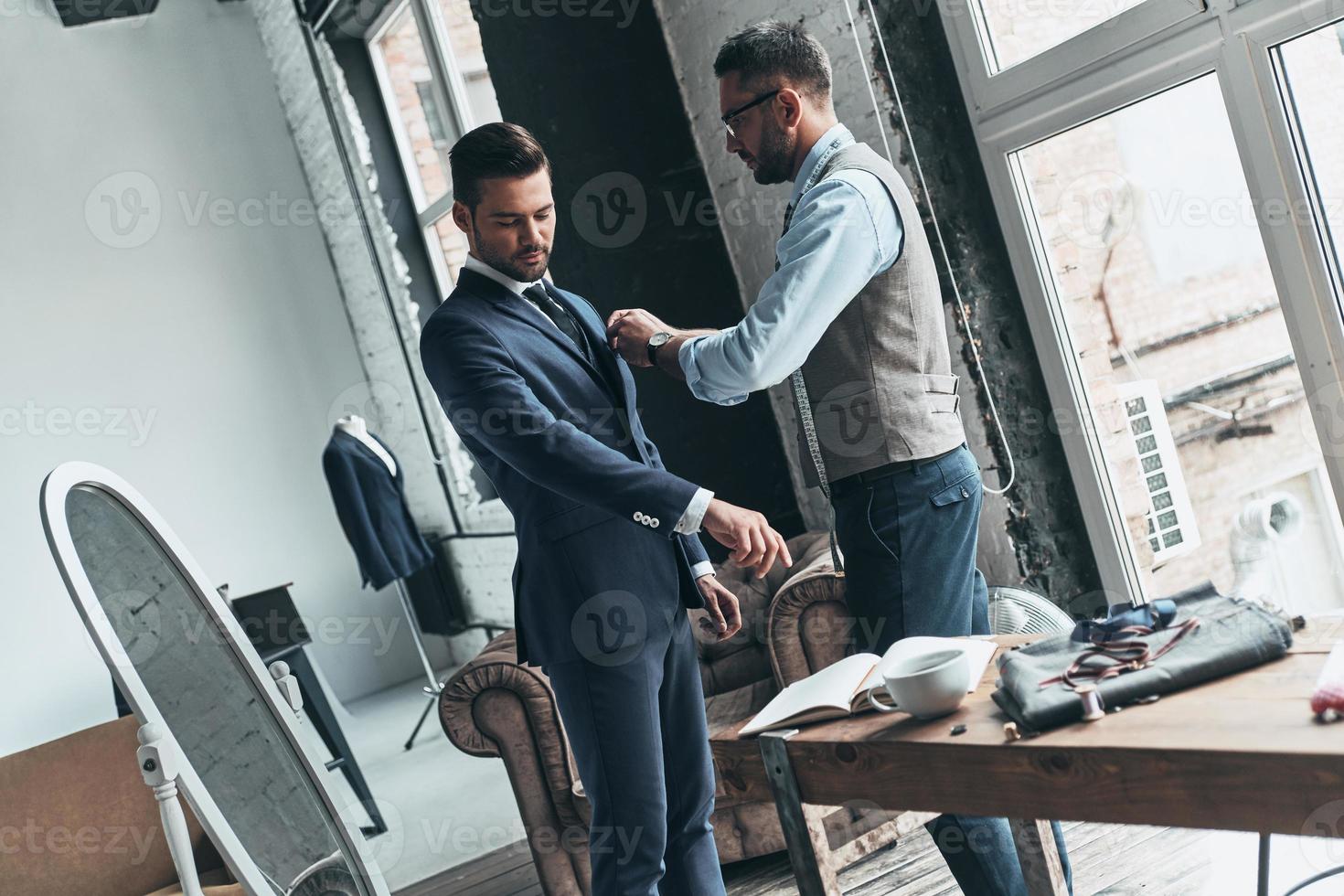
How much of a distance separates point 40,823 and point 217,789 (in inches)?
32.1

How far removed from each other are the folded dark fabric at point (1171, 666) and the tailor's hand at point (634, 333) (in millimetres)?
870

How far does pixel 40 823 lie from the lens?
7.64 feet

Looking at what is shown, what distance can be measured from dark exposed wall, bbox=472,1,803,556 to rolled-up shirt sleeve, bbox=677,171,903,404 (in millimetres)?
1763

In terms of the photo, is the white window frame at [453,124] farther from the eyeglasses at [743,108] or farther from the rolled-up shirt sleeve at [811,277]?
the rolled-up shirt sleeve at [811,277]

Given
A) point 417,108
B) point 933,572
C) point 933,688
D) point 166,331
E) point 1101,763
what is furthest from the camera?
point 166,331

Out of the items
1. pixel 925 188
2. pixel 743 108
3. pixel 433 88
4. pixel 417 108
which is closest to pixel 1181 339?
pixel 925 188

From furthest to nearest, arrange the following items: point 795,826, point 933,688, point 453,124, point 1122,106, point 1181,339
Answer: point 453,124 < point 1181,339 < point 1122,106 < point 795,826 < point 933,688

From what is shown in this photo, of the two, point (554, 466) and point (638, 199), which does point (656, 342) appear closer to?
point (554, 466)

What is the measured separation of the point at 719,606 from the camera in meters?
1.81

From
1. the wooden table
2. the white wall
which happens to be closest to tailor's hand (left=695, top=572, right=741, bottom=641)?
the wooden table

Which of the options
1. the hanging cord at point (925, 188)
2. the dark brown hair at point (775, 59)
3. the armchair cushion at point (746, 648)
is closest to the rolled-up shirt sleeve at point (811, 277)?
the dark brown hair at point (775, 59)

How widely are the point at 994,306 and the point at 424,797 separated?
114 inches

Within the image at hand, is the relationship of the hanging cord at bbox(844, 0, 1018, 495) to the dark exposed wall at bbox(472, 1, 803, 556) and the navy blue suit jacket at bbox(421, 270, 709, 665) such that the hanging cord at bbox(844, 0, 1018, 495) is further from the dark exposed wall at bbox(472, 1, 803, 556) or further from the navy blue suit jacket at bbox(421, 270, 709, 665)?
the navy blue suit jacket at bbox(421, 270, 709, 665)

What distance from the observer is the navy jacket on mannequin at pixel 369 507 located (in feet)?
15.5
